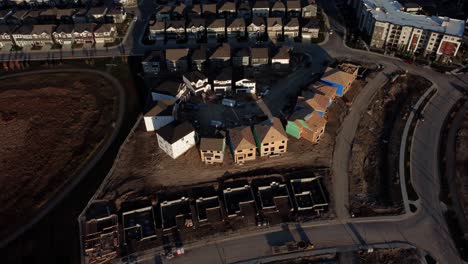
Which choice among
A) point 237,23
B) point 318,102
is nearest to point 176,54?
point 237,23

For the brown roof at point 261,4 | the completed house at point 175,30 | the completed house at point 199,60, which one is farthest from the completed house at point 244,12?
the completed house at point 199,60

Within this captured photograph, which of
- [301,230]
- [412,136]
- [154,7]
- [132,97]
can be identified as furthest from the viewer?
[154,7]

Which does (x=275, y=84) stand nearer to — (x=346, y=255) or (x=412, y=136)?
(x=412, y=136)

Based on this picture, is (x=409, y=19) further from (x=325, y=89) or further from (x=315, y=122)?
(x=315, y=122)

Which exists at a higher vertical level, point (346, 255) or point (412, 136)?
point (412, 136)

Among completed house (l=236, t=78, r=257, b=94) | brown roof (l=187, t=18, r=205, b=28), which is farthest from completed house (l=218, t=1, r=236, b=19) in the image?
completed house (l=236, t=78, r=257, b=94)

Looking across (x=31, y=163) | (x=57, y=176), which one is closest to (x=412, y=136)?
(x=57, y=176)

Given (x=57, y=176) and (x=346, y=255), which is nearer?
(x=346, y=255)
